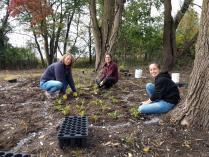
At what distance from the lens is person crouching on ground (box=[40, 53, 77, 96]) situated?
24.6ft

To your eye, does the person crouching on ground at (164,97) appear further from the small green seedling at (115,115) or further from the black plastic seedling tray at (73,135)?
the black plastic seedling tray at (73,135)

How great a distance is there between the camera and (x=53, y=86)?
25.1 ft

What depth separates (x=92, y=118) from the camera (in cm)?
598

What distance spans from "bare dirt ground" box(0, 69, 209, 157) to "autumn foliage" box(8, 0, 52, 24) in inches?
352

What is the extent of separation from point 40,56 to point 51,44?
2.98ft

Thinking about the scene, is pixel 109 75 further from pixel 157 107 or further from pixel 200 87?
pixel 200 87

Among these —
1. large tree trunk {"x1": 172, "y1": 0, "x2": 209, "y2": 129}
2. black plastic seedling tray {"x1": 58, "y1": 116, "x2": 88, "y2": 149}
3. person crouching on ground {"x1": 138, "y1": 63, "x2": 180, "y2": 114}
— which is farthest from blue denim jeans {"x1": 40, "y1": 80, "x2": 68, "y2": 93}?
large tree trunk {"x1": 172, "y1": 0, "x2": 209, "y2": 129}

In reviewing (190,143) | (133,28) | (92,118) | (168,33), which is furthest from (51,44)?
(190,143)

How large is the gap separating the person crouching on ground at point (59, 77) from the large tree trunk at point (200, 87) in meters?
2.79

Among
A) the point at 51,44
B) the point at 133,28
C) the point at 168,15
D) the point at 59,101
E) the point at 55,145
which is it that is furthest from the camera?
the point at 51,44

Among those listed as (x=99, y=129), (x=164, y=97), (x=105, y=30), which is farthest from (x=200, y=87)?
(x=105, y=30)

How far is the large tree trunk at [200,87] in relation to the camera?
5324mm

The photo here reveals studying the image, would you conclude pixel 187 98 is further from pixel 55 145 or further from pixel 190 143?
pixel 55 145

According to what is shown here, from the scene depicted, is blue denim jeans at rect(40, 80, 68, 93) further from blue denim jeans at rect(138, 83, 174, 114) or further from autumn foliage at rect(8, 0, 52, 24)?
autumn foliage at rect(8, 0, 52, 24)
